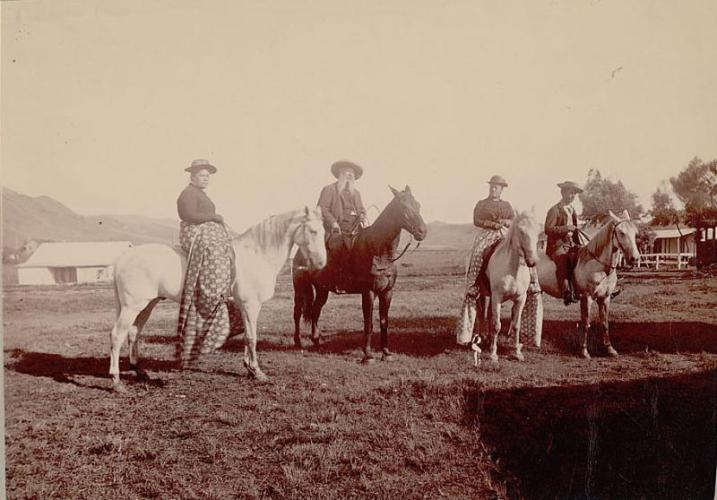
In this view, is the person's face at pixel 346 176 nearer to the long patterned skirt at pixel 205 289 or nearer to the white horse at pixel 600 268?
the long patterned skirt at pixel 205 289

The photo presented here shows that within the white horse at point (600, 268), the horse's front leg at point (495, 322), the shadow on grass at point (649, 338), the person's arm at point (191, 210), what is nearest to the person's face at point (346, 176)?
the person's arm at point (191, 210)

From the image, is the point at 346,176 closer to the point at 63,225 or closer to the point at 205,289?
the point at 205,289

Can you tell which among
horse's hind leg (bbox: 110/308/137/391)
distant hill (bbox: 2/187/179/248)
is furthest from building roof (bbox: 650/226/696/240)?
horse's hind leg (bbox: 110/308/137/391)

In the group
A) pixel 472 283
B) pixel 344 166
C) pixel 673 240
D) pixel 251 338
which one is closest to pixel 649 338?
pixel 673 240

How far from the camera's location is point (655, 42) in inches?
117

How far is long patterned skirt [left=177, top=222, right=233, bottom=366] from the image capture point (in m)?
2.91

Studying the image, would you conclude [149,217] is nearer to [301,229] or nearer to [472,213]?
[301,229]

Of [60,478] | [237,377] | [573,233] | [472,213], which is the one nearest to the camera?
[60,478]

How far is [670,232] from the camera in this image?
126 inches

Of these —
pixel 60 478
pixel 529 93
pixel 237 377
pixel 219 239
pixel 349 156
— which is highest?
pixel 529 93

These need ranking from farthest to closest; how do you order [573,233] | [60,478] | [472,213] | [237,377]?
1. [573,233]
2. [472,213]
3. [237,377]
4. [60,478]

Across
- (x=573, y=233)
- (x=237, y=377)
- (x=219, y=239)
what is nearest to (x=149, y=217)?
(x=219, y=239)

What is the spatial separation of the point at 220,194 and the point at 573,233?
2409 mm

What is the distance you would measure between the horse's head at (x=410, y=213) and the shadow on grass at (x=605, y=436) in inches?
39.5
